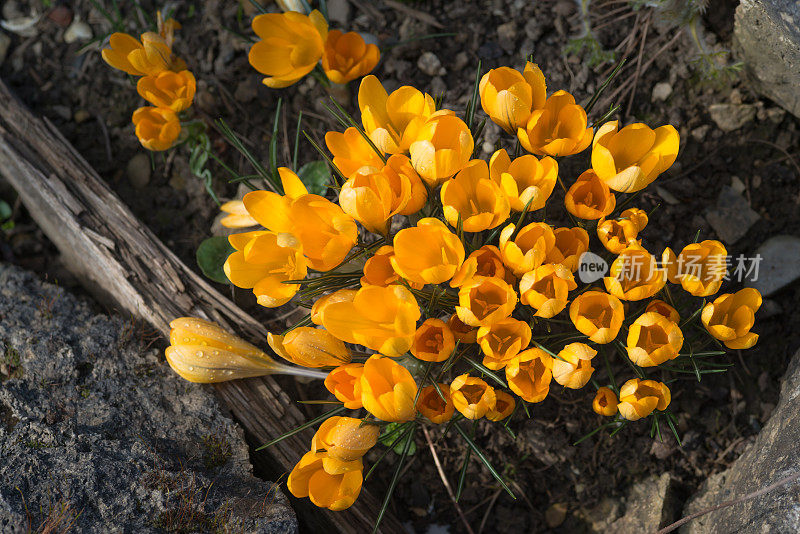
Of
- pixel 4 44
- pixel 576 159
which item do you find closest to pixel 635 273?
pixel 576 159

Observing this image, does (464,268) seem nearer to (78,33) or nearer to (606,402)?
(606,402)

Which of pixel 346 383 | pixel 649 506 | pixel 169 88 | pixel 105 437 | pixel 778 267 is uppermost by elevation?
pixel 169 88

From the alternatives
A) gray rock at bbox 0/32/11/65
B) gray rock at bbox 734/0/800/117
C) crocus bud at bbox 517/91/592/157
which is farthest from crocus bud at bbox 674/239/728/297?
gray rock at bbox 0/32/11/65

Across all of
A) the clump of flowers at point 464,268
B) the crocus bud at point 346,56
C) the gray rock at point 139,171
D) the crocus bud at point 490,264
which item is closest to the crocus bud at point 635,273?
the clump of flowers at point 464,268

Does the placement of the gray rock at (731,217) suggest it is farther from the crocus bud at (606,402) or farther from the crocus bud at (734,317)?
→ the crocus bud at (606,402)

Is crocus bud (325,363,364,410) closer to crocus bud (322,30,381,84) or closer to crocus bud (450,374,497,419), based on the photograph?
crocus bud (450,374,497,419)

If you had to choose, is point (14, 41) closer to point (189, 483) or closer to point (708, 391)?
point (189, 483)

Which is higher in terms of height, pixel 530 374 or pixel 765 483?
pixel 530 374
